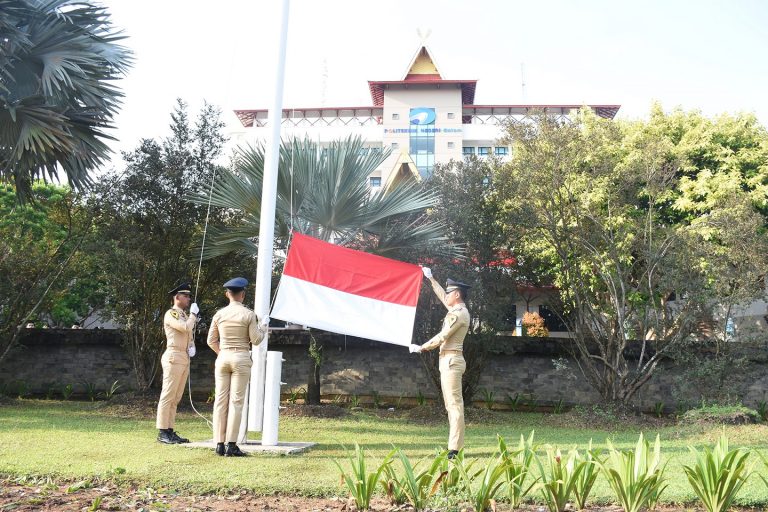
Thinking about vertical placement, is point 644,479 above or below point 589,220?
below

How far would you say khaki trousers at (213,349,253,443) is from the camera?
7242 millimetres

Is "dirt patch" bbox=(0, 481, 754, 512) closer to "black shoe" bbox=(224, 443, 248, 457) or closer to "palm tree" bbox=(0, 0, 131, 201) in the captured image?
"black shoe" bbox=(224, 443, 248, 457)

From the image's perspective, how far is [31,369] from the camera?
51.9ft

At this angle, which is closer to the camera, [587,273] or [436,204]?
[436,204]

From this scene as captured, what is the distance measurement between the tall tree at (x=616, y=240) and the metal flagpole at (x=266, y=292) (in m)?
6.21

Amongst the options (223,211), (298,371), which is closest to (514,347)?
(298,371)

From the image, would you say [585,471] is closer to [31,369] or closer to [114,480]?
[114,480]

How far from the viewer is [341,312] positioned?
27.5 ft

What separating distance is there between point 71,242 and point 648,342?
12678mm

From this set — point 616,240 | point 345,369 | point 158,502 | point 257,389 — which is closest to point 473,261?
point 616,240

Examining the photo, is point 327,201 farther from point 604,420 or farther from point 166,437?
point 604,420

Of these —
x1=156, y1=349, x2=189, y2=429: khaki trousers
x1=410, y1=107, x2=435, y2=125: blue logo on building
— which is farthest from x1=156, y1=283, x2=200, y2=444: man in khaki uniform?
x1=410, y1=107, x2=435, y2=125: blue logo on building

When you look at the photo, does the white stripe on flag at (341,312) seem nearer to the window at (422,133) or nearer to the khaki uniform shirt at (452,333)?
the khaki uniform shirt at (452,333)

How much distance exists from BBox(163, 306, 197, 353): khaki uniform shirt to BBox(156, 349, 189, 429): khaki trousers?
0.29 feet
